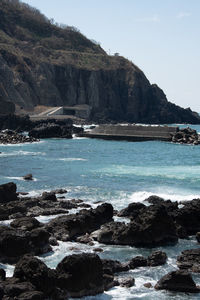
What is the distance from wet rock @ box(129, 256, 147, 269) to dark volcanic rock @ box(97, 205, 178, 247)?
2.90 meters

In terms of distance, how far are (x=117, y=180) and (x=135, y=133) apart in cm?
5951

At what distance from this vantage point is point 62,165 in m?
54.2

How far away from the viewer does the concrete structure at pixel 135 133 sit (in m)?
97.7

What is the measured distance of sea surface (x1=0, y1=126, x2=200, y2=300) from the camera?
736 inches

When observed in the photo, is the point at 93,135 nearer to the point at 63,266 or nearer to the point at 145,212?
the point at 145,212

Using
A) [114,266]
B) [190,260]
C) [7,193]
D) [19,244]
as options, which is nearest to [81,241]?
[19,244]

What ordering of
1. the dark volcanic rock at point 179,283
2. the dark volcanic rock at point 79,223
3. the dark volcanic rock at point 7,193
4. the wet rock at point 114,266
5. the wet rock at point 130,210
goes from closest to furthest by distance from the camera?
the dark volcanic rock at point 179,283 → the wet rock at point 114,266 → the dark volcanic rock at point 79,223 → the wet rock at point 130,210 → the dark volcanic rock at point 7,193

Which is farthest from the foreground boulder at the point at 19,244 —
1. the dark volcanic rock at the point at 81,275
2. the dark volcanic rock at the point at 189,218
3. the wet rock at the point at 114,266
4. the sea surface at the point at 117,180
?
the dark volcanic rock at the point at 189,218

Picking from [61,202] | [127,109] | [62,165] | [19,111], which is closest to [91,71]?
[127,109]

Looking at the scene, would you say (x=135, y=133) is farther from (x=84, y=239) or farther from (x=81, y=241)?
(x=81, y=241)

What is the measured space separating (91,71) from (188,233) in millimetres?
171766

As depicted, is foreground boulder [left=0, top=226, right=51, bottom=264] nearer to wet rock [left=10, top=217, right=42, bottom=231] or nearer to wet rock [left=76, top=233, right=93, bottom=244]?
wet rock [left=76, top=233, right=93, bottom=244]

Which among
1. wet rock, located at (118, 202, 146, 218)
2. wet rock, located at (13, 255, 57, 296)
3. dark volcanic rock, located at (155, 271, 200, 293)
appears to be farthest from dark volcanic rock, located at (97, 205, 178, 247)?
wet rock, located at (13, 255, 57, 296)

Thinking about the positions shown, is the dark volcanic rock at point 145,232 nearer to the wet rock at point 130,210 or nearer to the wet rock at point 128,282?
the wet rock at point 130,210
